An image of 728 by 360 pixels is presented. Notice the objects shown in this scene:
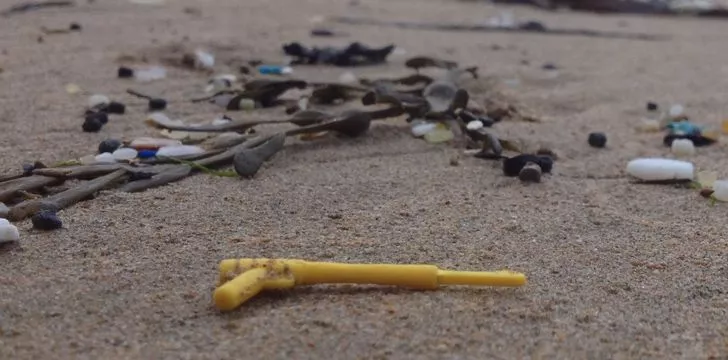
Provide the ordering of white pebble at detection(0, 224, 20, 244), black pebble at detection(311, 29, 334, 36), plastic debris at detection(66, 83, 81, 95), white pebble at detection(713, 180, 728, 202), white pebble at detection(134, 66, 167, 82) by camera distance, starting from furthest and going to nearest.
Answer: black pebble at detection(311, 29, 334, 36) < white pebble at detection(134, 66, 167, 82) < plastic debris at detection(66, 83, 81, 95) < white pebble at detection(713, 180, 728, 202) < white pebble at detection(0, 224, 20, 244)

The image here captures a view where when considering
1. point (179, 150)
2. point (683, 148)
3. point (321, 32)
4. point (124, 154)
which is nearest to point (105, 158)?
point (124, 154)

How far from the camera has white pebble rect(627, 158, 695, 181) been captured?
217 cm

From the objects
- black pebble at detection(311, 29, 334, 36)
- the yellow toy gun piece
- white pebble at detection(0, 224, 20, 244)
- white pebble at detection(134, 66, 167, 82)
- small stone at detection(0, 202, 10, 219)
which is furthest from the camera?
black pebble at detection(311, 29, 334, 36)

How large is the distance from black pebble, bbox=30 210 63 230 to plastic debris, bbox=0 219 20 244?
66 mm

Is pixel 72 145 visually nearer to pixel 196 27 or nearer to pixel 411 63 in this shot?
pixel 411 63

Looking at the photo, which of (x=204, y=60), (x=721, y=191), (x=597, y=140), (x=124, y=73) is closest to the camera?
(x=721, y=191)

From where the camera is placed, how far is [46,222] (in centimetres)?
167

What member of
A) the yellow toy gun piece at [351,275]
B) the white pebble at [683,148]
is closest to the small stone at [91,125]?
the yellow toy gun piece at [351,275]

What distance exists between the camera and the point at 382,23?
5.00 metres

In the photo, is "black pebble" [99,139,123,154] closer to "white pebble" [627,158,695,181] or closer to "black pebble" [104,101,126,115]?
"black pebble" [104,101,126,115]

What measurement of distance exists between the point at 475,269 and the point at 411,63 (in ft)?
5.66

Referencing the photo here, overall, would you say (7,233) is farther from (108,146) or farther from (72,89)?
(72,89)

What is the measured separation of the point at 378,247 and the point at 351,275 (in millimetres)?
225

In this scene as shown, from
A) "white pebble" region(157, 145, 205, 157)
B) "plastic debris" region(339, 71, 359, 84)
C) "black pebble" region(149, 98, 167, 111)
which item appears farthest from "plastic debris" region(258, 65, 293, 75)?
"white pebble" region(157, 145, 205, 157)
